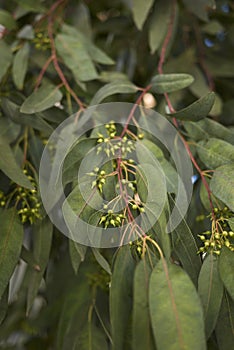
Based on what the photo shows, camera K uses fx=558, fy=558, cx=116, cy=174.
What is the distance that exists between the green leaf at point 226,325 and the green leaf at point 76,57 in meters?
0.44

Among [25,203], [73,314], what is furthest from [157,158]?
[73,314]

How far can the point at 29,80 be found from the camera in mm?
1039

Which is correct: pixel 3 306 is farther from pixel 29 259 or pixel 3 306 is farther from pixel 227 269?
pixel 227 269

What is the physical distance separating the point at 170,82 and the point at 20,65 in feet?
0.89

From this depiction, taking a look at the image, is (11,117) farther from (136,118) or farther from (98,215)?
(98,215)

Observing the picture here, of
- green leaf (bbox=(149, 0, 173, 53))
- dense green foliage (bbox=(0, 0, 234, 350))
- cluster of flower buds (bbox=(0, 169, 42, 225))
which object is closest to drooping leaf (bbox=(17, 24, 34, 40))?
dense green foliage (bbox=(0, 0, 234, 350))

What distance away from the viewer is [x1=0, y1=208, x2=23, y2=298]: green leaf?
671 millimetres

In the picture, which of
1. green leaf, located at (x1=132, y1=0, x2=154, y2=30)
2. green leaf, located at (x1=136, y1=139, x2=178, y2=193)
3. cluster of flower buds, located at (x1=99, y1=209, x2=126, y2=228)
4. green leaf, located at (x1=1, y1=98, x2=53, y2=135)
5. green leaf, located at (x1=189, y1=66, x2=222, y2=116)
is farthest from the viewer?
green leaf, located at (x1=189, y1=66, x2=222, y2=116)

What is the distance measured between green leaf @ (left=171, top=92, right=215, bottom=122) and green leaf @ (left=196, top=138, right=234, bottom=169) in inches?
1.7

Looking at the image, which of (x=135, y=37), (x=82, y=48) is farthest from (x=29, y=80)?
(x=135, y=37)

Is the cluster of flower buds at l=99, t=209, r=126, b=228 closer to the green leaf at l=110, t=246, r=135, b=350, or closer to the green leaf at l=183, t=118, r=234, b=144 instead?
the green leaf at l=110, t=246, r=135, b=350

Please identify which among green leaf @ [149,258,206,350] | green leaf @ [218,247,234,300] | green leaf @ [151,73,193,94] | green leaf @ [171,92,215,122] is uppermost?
green leaf @ [151,73,193,94]

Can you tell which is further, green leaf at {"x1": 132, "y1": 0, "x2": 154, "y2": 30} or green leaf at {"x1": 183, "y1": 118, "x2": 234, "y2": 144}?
green leaf at {"x1": 132, "y1": 0, "x2": 154, "y2": 30}

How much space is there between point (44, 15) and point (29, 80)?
134 mm
